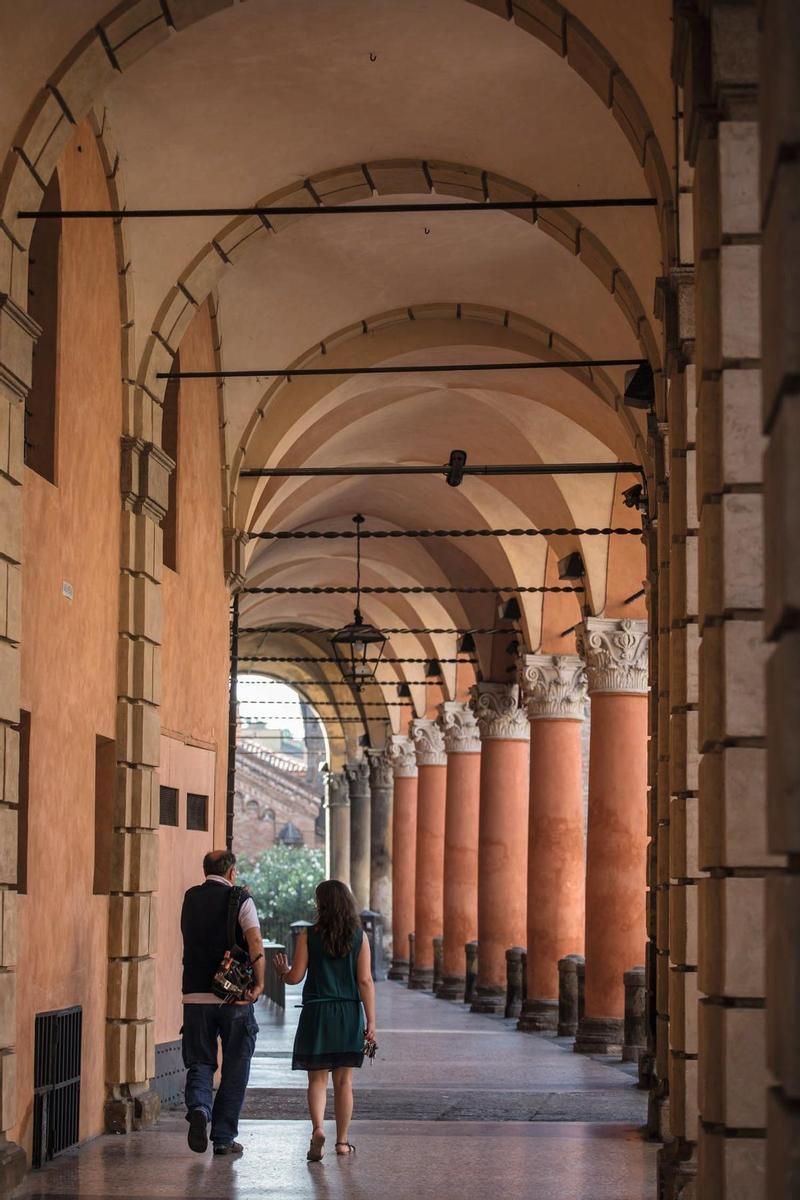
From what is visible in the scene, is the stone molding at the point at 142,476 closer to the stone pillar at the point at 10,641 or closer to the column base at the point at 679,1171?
the stone pillar at the point at 10,641

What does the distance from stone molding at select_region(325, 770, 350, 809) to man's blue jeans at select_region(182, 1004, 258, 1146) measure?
34649mm

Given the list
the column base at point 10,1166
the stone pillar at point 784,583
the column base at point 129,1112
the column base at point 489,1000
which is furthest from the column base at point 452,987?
the stone pillar at point 784,583

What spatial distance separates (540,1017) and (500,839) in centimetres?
389

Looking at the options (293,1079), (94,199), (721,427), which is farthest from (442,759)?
(721,427)

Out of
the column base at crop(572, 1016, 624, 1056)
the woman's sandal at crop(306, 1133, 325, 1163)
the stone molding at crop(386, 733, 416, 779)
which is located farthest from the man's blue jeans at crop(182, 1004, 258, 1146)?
the stone molding at crop(386, 733, 416, 779)

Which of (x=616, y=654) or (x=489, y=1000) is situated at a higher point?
(x=616, y=654)

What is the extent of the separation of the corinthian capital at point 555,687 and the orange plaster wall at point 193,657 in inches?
258

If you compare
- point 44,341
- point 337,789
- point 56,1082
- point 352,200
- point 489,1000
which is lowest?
point 489,1000

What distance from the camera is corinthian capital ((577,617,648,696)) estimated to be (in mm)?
17922

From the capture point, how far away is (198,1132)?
358 inches

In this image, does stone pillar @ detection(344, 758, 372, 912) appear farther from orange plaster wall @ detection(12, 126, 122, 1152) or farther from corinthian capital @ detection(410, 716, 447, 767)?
orange plaster wall @ detection(12, 126, 122, 1152)

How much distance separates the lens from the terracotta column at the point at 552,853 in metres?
20.5

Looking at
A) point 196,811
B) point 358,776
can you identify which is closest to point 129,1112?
point 196,811

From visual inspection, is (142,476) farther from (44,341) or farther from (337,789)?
(337,789)
